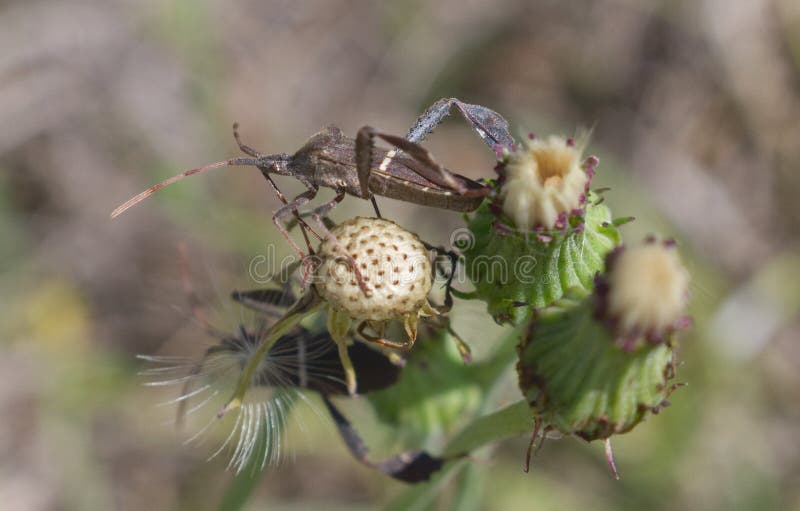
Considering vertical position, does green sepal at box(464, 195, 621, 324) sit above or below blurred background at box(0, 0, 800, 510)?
above

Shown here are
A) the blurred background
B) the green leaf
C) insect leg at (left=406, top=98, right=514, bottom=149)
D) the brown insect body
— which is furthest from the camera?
the blurred background

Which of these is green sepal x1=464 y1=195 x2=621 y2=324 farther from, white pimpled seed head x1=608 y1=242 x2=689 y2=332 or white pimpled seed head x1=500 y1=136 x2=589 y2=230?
white pimpled seed head x1=608 y1=242 x2=689 y2=332

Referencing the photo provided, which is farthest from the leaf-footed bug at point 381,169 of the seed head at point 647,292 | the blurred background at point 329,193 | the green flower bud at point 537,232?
the blurred background at point 329,193

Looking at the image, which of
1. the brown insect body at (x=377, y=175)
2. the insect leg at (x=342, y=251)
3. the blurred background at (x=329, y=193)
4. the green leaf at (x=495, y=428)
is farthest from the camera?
the blurred background at (x=329, y=193)

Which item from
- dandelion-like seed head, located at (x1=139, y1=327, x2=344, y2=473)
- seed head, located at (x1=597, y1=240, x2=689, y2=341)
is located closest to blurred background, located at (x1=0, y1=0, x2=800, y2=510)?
dandelion-like seed head, located at (x1=139, y1=327, x2=344, y2=473)

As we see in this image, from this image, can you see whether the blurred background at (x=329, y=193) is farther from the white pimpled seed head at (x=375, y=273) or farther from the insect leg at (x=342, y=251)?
the white pimpled seed head at (x=375, y=273)
